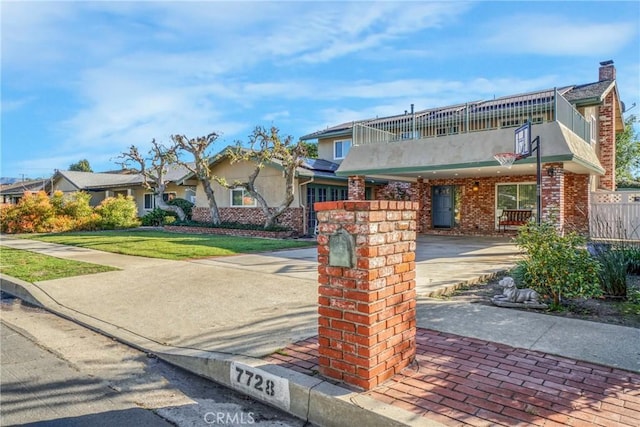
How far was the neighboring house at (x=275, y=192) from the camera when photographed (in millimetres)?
18984

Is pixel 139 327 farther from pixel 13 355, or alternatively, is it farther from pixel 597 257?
pixel 597 257

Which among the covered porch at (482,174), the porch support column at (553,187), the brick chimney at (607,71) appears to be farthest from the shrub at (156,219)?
the brick chimney at (607,71)

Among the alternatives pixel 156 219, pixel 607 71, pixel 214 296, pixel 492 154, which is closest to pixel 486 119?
pixel 492 154

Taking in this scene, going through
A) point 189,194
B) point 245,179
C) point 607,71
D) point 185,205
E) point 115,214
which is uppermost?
point 607,71

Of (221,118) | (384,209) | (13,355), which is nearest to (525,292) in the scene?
(384,209)

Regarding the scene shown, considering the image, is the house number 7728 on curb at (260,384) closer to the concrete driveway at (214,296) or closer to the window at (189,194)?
the concrete driveway at (214,296)

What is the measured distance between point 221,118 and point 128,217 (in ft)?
26.9

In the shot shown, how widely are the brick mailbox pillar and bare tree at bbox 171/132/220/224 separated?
1851 centimetres

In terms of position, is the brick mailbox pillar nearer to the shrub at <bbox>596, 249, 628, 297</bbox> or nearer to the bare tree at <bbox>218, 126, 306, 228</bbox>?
the shrub at <bbox>596, 249, 628, 297</bbox>

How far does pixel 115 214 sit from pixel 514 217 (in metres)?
20.7

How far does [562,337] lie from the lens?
A: 4.29 m

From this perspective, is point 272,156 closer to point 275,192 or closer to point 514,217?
point 275,192

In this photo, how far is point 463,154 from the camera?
1348 centimetres

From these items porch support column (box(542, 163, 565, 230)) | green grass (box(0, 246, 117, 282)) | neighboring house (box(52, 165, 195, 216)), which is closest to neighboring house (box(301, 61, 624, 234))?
porch support column (box(542, 163, 565, 230))
